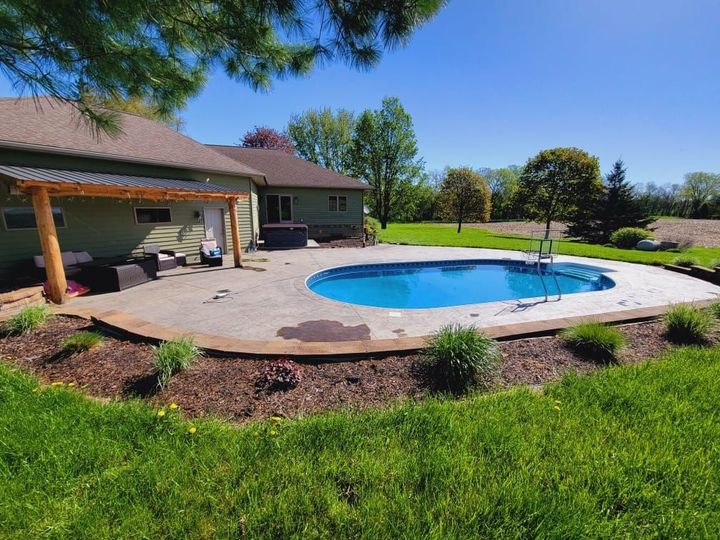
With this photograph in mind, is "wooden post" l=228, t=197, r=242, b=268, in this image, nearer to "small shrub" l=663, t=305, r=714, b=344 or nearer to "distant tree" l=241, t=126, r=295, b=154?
"small shrub" l=663, t=305, r=714, b=344

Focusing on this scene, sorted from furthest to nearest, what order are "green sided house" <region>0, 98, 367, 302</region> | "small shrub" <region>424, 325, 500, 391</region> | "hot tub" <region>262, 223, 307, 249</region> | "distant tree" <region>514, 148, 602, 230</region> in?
"distant tree" <region>514, 148, 602, 230</region>, "hot tub" <region>262, 223, 307, 249</region>, "green sided house" <region>0, 98, 367, 302</region>, "small shrub" <region>424, 325, 500, 391</region>

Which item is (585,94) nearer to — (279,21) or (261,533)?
(279,21)

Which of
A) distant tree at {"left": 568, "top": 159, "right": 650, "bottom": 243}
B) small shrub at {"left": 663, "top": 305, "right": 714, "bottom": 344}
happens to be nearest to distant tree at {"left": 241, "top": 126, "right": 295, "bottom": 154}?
distant tree at {"left": 568, "top": 159, "right": 650, "bottom": 243}

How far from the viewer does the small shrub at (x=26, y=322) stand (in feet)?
15.0

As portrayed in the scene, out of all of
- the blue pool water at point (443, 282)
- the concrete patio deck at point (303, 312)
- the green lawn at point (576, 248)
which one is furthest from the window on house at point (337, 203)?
the concrete patio deck at point (303, 312)

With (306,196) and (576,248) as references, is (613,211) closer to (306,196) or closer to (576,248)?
(576,248)

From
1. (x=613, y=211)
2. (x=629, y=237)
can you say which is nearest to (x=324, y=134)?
(x=613, y=211)

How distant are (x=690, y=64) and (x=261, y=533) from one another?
41.7 ft

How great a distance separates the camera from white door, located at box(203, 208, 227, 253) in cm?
1255

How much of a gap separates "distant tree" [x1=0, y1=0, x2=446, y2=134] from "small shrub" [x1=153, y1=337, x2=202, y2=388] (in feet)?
9.91

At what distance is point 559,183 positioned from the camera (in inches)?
1046

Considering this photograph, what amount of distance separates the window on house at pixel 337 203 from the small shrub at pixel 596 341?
53.9 feet

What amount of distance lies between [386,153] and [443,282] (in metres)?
23.0

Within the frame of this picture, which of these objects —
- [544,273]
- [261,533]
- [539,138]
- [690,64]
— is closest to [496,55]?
[690,64]
